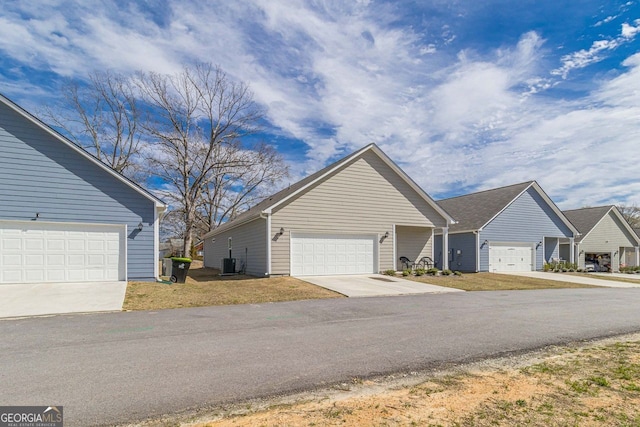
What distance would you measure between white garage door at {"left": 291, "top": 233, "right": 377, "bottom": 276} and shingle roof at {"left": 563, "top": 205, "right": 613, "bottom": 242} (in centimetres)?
1925

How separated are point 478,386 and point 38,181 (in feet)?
48.4

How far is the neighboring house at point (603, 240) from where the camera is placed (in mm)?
30031

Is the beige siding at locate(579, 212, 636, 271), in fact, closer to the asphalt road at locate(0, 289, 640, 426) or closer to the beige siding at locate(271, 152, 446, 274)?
the beige siding at locate(271, 152, 446, 274)

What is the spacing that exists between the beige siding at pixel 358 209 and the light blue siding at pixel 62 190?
546 centimetres

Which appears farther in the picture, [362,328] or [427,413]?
[362,328]

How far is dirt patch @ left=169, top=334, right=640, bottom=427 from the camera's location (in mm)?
3430

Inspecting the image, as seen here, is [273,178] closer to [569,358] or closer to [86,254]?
[86,254]

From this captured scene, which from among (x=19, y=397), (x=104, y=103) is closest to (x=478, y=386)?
(x=19, y=397)

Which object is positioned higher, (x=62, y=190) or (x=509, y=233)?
(x=62, y=190)

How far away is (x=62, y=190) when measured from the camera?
1330 centimetres

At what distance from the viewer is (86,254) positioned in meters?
13.5

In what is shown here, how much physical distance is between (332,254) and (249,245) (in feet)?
15.7

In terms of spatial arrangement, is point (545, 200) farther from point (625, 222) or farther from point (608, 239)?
point (625, 222)

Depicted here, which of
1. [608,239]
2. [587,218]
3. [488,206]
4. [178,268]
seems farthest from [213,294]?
[608,239]
